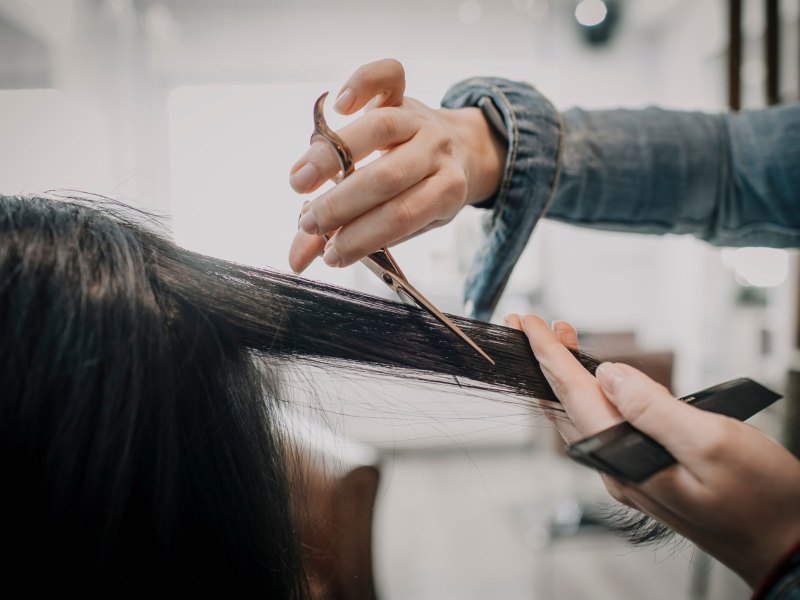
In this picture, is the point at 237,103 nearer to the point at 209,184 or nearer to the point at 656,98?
the point at 209,184

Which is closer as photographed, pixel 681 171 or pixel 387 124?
pixel 387 124

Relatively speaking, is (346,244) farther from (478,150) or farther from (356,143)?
(478,150)

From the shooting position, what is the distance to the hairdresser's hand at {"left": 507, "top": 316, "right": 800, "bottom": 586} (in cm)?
33

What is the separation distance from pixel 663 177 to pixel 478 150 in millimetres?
324

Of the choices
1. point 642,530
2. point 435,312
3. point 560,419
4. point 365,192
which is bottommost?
point 642,530

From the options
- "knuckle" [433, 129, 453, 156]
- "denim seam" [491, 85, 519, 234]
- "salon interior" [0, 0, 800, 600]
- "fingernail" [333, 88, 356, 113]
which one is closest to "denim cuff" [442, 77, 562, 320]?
"denim seam" [491, 85, 519, 234]

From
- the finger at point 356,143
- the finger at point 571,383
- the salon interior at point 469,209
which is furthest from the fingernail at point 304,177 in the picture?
the salon interior at point 469,209

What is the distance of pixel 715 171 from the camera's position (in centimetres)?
69

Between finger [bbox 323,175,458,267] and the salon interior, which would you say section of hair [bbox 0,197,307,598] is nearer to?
finger [bbox 323,175,458,267]

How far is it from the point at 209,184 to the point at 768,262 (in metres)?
2.55

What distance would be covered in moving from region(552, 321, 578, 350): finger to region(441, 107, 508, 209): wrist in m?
0.18

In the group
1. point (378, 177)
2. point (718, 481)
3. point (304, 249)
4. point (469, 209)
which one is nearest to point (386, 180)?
point (378, 177)

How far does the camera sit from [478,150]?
0.54 m

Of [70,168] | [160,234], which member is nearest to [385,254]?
[160,234]
